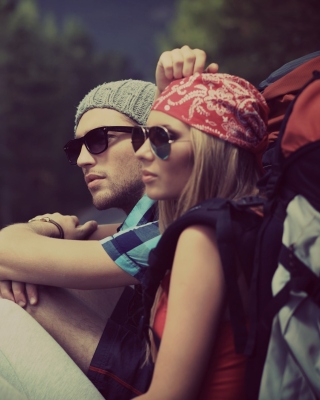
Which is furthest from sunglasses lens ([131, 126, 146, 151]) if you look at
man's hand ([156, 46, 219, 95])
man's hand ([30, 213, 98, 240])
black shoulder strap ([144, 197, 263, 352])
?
man's hand ([30, 213, 98, 240])

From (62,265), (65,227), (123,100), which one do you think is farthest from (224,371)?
(123,100)

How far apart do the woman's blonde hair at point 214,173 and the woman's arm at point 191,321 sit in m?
0.22

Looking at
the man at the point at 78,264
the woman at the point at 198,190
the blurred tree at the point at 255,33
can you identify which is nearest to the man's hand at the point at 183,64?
the man at the point at 78,264

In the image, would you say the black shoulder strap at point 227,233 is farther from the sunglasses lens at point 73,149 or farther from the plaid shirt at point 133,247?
the sunglasses lens at point 73,149

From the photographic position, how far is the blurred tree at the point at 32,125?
20.7 m

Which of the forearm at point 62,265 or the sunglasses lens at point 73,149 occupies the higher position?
the sunglasses lens at point 73,149

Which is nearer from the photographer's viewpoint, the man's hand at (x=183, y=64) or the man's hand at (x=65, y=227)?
the man's hand at (x=183, y=64)

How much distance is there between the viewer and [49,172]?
874 inches

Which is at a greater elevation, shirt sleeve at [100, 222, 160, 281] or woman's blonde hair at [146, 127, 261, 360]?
woman's blonde hair at [146, 127, 261, 360]

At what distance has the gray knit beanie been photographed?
109 inches

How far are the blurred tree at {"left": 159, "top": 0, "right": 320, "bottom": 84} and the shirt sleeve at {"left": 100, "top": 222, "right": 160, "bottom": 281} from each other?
14.4m

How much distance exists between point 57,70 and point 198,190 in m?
25.8

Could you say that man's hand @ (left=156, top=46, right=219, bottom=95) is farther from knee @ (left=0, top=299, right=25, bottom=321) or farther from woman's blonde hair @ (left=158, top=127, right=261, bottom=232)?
knee @ (left=0, top=299, right=25, bottom=321)

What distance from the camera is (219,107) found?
1741 millimetres
